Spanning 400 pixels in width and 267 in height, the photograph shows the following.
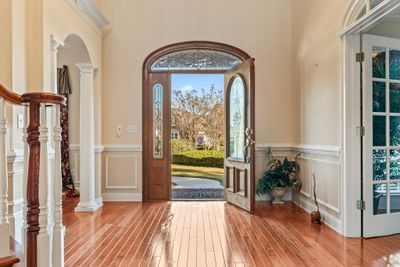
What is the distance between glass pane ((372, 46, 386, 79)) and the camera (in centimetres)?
371

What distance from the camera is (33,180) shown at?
1818mm

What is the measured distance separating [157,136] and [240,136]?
1484 mm

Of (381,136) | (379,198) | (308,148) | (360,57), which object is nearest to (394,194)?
(379,198)

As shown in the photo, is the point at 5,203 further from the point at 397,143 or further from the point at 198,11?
the point at 198,11

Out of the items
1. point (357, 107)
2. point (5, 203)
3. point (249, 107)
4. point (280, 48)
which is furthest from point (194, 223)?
point (280, 48)

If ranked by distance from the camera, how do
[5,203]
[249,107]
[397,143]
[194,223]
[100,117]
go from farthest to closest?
[100,117], [249,107], [194,223], [397,143], [5,203]

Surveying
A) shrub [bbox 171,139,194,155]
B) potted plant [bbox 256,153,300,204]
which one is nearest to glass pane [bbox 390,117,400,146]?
potted plant [bbox 256,153,300,204]

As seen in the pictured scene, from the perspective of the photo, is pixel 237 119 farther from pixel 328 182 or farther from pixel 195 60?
pixel 328 182

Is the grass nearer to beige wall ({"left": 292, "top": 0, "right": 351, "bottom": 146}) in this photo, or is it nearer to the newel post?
beige wall ({"left": 292, "top": 0, "right": 351, "bottom": 146})

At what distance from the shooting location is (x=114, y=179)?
575 centimetres

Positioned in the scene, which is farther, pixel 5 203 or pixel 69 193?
pixel 69 193

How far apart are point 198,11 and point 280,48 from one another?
154 cm

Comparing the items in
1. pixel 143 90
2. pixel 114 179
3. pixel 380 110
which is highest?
pixel 143 90

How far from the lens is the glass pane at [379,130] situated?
3707mm
